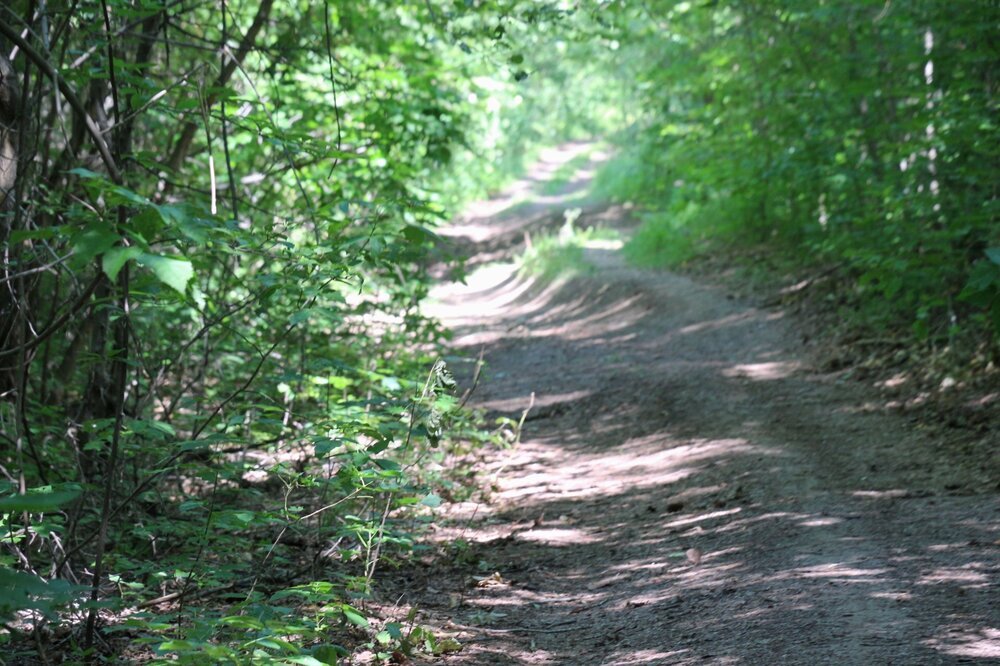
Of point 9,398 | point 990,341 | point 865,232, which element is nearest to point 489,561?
point 9,398

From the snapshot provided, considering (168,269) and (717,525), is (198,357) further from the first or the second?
(168,269)

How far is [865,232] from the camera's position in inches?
348

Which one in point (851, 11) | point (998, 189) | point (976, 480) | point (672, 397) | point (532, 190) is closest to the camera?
point (976, 480)

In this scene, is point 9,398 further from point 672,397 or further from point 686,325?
point 686,325

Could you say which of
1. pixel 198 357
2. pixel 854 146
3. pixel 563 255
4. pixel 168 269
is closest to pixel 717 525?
pixel 168 269

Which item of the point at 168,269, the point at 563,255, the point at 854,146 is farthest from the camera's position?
the point at 563,255

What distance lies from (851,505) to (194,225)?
4194 mm

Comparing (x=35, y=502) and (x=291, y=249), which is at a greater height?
(x=291, y=249)

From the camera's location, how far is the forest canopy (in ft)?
11.6

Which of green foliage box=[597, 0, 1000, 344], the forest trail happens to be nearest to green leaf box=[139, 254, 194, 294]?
the forest trail

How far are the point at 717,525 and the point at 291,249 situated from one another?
115 inches

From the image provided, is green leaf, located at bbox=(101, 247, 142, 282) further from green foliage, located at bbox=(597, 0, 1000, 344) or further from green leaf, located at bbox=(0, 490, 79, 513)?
green foliage, located at bbox=(597, 0, 1000, 344)

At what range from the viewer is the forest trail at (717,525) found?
12.1ft

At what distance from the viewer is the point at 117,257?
7.15 feet
